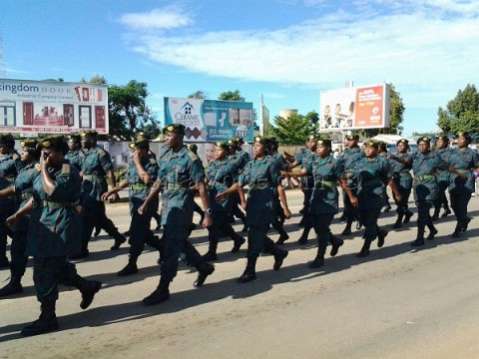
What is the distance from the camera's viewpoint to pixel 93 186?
8219 mm

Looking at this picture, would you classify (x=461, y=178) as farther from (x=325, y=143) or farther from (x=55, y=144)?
(x=55, y=144)

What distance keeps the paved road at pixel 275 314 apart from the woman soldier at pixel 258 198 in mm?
421

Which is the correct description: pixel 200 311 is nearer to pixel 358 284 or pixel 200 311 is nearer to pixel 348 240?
pixel 358 284

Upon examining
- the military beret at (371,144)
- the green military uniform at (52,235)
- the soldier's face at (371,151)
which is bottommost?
the green military uniform at (52,235)

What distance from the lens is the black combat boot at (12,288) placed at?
6.01 m

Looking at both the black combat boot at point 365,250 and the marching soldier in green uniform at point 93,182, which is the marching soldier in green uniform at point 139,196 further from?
the black combat boot at point 365,250

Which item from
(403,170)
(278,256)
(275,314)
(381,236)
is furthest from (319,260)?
(403,170)

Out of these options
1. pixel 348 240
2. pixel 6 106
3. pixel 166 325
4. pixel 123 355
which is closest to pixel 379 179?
pixel 348 240

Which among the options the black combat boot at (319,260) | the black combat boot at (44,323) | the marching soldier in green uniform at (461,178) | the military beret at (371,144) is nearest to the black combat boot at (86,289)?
the black combat boot at (44,323)

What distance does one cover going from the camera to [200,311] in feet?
17.8

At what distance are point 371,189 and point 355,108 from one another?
2844 cm

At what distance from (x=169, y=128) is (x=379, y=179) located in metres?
3.92

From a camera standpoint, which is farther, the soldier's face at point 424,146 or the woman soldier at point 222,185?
the soldier's face at point 424,146

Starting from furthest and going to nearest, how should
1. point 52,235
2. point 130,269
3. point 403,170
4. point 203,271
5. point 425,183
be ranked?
point 403,170 < point 425,183 < point 130,269 < point 203,271 < point 52,235
